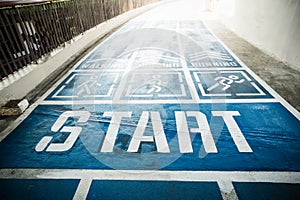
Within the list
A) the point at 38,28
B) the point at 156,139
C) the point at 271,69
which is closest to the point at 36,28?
the point at 38,28

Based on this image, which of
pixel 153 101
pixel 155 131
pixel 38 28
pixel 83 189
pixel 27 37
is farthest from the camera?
pixel 38 28

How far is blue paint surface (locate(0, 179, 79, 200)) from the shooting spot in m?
2.61

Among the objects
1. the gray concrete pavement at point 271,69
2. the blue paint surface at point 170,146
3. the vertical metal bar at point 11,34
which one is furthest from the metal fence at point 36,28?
the gray concrete pavement at point 271,69

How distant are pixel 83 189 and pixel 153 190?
93 cm

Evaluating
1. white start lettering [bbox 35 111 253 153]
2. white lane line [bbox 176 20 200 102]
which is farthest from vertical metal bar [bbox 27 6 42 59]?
white lane line [bbox 176 20 200 102]

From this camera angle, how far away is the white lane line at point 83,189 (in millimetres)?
2584

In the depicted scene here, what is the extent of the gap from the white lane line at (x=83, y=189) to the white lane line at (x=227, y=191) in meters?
1.74

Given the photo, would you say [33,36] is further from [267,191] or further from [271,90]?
[271,90]

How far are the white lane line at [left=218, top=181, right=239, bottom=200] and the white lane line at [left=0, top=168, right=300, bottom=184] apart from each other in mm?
64

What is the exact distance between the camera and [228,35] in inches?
405

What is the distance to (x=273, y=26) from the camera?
7047 millimetres

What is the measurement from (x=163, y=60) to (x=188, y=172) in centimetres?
487

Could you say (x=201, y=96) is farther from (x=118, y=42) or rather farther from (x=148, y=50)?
(x=118, y=42)

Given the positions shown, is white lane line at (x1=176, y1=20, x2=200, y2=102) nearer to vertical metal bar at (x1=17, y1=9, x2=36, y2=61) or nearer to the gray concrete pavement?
the gray concrete pavement
